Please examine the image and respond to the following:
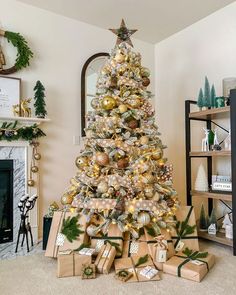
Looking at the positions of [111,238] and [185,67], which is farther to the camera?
[185,67]

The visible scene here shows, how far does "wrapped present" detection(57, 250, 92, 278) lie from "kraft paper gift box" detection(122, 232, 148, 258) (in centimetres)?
34

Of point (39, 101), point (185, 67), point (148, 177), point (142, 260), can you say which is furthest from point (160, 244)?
point (185, 67)

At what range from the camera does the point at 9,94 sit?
9.15 feet

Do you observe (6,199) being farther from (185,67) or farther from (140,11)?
(185,67)

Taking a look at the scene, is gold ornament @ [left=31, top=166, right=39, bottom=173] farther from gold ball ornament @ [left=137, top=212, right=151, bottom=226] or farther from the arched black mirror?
gold ball ornament @ [left=137, top=212, right=151, bottom=226]

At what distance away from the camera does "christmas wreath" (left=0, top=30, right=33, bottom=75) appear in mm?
2770

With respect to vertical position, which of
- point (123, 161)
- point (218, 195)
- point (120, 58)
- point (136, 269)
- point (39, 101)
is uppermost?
point (120, 58)

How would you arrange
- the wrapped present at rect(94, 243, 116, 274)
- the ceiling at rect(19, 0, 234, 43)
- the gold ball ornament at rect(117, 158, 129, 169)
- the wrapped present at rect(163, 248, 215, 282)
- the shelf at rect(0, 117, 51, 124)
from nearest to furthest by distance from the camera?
the wrapped present at rect(163, 248, 215, 282), the wrapped present at rect(94, 243, 116, 274), the gold ball ornament at rect(117, 158, 129, 169), the shelf at rect(0, 117, 51, 124), the ceiling at rect(19, 0, 234, 43)

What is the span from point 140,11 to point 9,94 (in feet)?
5.84

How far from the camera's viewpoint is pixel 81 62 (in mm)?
3344

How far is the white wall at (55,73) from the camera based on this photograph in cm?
296

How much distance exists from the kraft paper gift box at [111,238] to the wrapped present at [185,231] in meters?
0.50

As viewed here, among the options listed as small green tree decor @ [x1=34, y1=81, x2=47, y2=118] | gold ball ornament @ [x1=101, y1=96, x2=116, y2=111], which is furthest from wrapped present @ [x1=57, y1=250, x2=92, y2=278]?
small green tree decor @ [x1=34, y1=81, x2=47, y2=118]

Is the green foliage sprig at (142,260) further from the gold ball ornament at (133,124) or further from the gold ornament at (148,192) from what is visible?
the gold ball ornament at (133,124)
